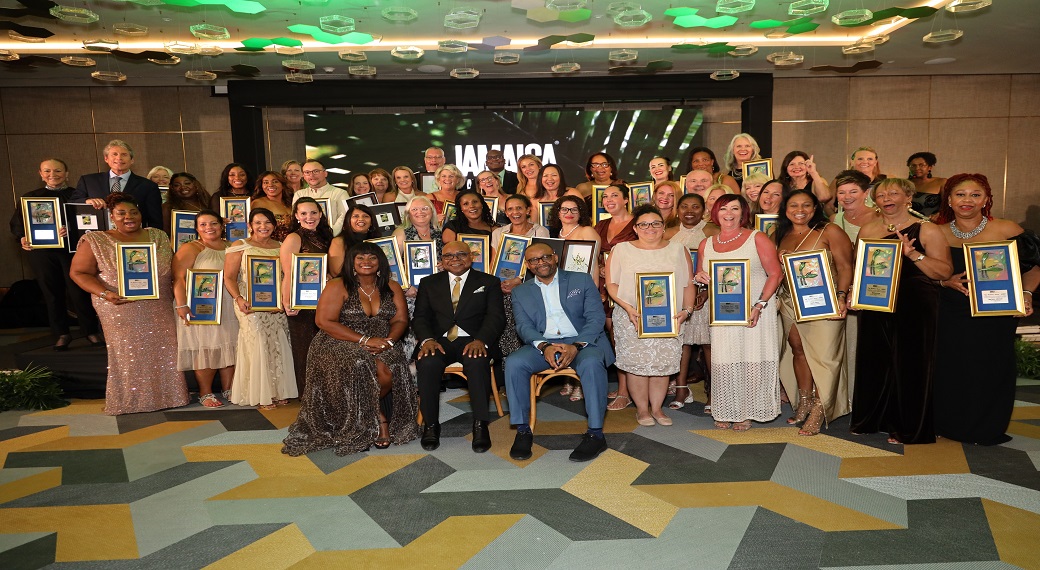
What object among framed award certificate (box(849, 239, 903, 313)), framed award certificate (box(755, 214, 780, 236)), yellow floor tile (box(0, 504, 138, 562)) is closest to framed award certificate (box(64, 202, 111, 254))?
yellow floor tile (box(0, 504, 138, 562))

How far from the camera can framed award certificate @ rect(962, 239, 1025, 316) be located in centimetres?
376

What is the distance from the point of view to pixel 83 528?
130 inches

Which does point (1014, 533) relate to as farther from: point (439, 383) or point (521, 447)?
point (439, 383)

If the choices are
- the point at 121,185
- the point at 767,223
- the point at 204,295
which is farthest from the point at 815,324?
the point at 121,185

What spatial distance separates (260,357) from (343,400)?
55.7 inches

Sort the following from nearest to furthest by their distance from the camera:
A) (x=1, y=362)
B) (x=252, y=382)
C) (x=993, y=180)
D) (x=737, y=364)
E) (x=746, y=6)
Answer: (x=737, y=364) < (x=252, y=382) < (x=746, y=6) < (x=1, y=362) < (x=993, y=180)

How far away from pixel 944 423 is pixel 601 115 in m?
8.34

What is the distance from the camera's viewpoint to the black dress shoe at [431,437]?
4277 millimetres

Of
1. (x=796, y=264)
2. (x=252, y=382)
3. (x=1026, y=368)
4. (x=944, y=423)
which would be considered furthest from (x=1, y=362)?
(x=1026, y=368)

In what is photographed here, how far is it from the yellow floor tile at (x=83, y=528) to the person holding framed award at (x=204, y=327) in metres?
1.98

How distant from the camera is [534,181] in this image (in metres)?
6.20

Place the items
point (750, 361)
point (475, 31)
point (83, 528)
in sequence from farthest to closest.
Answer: point (475, 31), point (750, 361), point (83, 528)

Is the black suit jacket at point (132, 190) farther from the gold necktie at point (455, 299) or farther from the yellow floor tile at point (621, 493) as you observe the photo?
the yellow floor tile at point (621, 493)

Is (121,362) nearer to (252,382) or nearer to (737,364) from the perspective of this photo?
(252,382)
